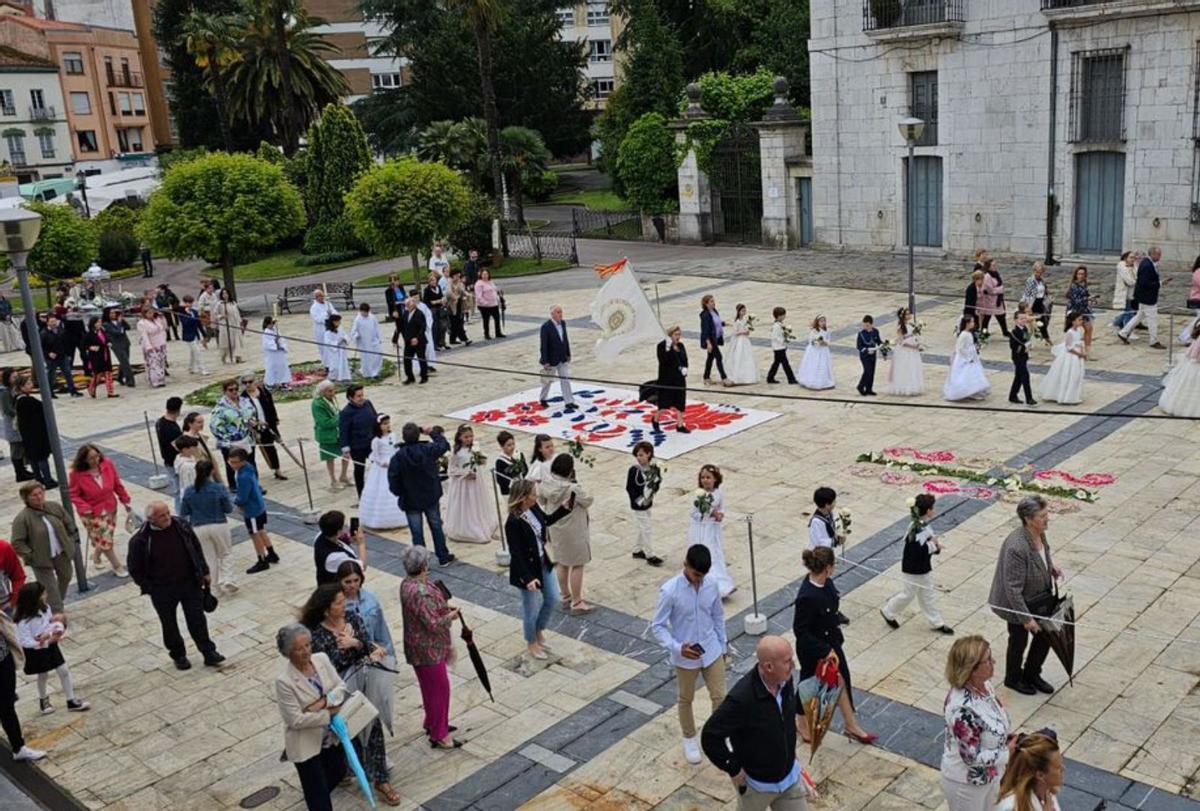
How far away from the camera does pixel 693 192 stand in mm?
36344

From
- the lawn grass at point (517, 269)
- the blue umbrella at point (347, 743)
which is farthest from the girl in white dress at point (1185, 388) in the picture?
the lawn grass at point (517, 269)

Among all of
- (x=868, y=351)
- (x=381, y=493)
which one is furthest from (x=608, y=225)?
(x=381, y=493)

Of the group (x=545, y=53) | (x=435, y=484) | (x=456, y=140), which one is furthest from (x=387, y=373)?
(x=545, y=53)

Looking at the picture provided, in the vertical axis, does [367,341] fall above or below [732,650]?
above

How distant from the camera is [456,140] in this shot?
4575 cm

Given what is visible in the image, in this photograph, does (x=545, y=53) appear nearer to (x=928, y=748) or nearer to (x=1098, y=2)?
(x=1098, y=2)

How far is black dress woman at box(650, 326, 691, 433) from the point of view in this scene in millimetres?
15969

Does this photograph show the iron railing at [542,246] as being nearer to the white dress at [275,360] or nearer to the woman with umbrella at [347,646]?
the white dress at [275,360]

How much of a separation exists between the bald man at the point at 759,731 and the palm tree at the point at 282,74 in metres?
45.7

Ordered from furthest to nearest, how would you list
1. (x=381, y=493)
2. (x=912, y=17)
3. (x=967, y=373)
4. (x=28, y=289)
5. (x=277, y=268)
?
(x=277, y=268)
(x=912, y=17)
(x=967, y=373)
(x=381, y=493)
(x=28, y=289)

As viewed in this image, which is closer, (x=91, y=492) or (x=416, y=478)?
(x=416, y=478)

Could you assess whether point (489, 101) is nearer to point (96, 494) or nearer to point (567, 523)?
point (96, 494)

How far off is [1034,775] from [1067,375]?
1187 centimetres

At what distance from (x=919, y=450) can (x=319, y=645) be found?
9433 mm
